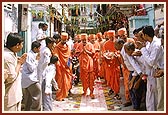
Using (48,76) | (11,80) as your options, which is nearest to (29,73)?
(48,76)

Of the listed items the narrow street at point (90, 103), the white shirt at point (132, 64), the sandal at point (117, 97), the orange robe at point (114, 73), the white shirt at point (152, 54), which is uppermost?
the white shirt at point (152, 54)

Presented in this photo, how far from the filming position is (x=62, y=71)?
5859 millimetres

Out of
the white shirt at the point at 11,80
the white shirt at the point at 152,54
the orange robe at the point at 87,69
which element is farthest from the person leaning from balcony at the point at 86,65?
the white shirt at the point at 11,80

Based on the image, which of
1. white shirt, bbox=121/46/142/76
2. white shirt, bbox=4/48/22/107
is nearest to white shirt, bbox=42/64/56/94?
white shirt, bbox=4/48/22/107

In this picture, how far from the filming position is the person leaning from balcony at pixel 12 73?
119 inches

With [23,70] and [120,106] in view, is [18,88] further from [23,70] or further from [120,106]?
[120,106]

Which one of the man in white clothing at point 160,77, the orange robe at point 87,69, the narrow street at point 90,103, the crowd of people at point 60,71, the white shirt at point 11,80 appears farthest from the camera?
the orange robe at point 87,69

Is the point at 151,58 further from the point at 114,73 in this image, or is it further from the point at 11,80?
the point at 114,73

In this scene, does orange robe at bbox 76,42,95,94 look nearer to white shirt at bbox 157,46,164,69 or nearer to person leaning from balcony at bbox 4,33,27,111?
white shirt at bbox 157,46,164,69

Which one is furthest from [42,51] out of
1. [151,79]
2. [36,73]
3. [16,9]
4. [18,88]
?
[16,9]

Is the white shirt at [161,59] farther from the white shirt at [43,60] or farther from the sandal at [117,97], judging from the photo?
the sandal at [117,97]

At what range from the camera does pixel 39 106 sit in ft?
13.3

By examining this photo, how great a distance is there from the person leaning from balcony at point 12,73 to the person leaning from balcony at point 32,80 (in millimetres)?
628

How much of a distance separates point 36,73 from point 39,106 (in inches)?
17.5
